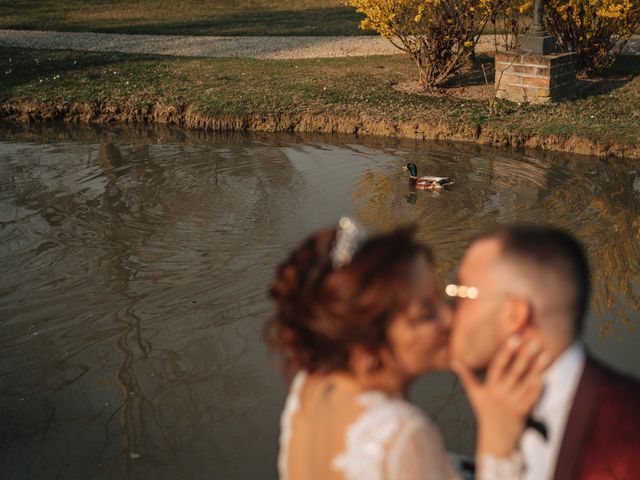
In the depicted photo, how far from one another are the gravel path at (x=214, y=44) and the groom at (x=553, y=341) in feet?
50.2

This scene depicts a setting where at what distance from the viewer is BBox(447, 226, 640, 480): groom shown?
1905 mm

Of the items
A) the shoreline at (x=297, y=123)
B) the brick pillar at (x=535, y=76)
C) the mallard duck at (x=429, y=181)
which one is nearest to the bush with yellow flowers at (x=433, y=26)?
the brick pillar at (x=535, y=76)

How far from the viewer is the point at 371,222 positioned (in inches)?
312

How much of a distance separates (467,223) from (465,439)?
3444mm

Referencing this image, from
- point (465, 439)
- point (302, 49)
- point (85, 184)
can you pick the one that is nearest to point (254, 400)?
point (465, 439)

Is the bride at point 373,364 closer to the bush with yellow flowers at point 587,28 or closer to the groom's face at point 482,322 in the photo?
the groom's face at point 482,322

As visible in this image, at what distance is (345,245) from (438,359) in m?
0.36

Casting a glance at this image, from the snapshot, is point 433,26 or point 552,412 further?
point 433,26

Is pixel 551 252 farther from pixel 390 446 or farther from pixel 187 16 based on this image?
pixel 187 16

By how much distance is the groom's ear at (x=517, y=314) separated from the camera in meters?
1.90

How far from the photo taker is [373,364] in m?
1.82

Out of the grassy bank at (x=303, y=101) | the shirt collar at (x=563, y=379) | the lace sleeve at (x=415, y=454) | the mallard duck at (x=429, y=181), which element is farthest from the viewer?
the grassy bank at (x=303, y=101)

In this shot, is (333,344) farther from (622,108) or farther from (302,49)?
(302,49)

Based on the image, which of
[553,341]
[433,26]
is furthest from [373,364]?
[433,26]
